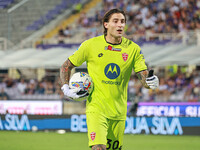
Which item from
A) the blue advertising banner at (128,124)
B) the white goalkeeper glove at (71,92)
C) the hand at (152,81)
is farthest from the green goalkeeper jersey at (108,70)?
the blue advertising banner at (128,124)

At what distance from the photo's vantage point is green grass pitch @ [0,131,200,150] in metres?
14.0

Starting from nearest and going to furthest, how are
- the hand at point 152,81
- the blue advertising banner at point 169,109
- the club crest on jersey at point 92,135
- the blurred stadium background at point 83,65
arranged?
the hand at point 152,81 → the club crest on jersey at point 92,135 → the blurred stadium background at point 83,65 → the blue advertising banner at point 169,109

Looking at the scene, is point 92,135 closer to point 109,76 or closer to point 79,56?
point 109,76

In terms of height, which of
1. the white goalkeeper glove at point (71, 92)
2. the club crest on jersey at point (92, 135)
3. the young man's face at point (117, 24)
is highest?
the young man's face at point (117, 24)

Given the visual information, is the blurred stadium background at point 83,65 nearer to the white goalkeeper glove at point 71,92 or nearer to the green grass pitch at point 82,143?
the green grass pitch at point 82,143

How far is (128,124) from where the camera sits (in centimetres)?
1895

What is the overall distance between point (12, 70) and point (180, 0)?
10.9m

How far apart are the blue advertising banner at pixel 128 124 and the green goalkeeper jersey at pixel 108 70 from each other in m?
11.8

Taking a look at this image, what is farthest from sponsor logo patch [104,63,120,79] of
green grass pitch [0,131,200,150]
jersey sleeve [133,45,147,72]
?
green grass pitch [0,131,200,150]

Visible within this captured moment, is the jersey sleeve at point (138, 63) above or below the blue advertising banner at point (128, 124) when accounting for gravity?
above

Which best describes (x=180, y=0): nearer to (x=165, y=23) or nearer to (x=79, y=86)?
(x=165, y=23)

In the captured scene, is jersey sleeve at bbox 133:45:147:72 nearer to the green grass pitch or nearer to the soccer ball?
the soccer ball

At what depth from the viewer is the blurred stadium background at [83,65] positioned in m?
18.9

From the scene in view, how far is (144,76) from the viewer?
22.5ft
